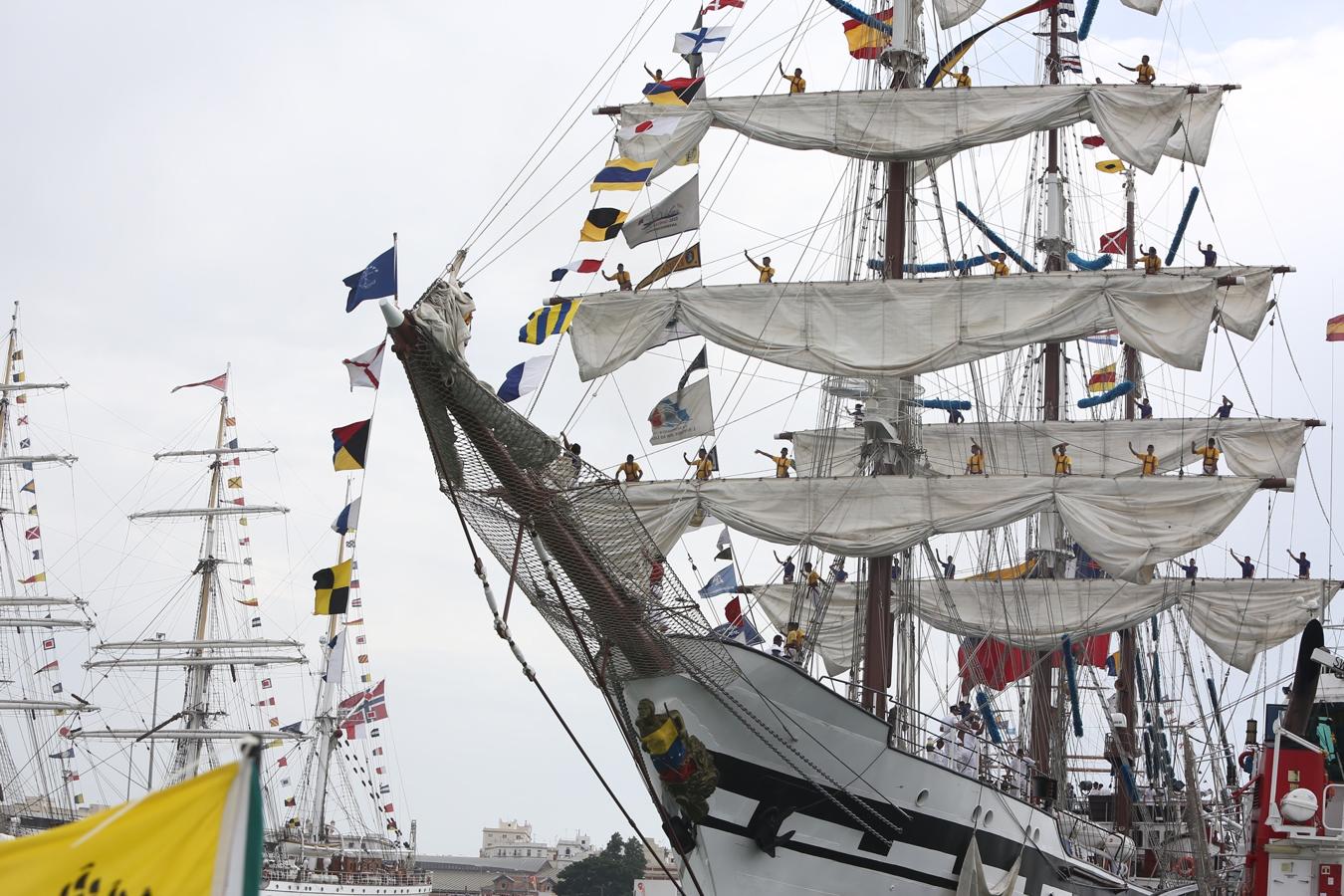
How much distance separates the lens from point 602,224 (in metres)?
24.2

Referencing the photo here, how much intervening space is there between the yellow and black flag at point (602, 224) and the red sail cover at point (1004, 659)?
19.0 m

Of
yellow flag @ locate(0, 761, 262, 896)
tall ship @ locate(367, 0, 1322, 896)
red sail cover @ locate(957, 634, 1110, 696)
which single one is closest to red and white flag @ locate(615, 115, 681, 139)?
tall ship @ locate(367, 0, 1322, 896)

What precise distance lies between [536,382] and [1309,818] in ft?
35.3

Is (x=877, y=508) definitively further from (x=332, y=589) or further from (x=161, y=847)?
(x=161, y=847)

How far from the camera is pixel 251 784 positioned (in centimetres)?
529

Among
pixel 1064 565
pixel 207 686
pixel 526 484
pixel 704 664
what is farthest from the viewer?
pixel 207 686

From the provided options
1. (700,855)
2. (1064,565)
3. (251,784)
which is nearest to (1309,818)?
(700,855)

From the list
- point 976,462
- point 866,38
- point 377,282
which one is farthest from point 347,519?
point 866,38

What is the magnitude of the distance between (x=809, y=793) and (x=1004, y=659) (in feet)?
69.3

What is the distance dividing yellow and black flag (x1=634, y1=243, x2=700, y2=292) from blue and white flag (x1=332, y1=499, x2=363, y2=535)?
452 inches

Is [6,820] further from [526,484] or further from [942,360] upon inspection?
[526,484]

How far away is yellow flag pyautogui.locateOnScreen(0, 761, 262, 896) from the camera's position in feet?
17.3

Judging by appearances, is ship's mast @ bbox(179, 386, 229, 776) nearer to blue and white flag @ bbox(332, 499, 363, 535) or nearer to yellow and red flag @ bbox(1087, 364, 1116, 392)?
yellow and red flag @ bbox(1087, 364, 1116, 392)

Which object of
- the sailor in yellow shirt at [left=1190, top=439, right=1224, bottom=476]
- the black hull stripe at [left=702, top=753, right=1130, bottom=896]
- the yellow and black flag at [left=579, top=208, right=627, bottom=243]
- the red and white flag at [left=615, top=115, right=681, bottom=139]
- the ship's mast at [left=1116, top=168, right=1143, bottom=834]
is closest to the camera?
the black hull stripe at [left=702, top=753, right=1130, bottom=896]
